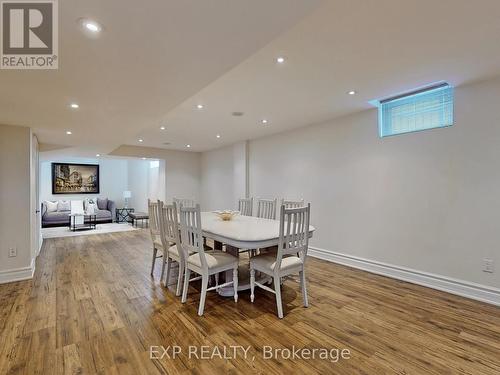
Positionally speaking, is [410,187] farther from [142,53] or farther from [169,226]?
[142,53]

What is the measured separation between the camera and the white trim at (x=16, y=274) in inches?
131

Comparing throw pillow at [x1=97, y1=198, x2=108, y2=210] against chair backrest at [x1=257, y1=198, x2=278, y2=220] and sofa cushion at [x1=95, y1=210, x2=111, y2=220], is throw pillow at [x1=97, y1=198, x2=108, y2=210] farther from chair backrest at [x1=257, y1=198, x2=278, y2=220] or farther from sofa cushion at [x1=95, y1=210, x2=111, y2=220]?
chair backrest at [x1=257, y1=198, x2=278, y2=220]

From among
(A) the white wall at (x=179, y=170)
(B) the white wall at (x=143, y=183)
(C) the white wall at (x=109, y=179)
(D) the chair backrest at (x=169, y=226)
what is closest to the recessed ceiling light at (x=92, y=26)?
(D) the chair backrest at (x=169, y=226)

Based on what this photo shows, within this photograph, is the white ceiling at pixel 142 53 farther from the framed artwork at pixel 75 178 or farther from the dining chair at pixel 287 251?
the framed artwork at pixel 75 178

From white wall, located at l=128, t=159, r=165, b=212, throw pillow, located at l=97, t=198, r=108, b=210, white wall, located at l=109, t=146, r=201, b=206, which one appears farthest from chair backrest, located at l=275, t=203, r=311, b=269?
throw pillow, located at l=97, t=198, r=108, b=210

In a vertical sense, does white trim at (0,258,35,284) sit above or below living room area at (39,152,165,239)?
below

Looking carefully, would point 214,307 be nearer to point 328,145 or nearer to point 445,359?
point 445,359

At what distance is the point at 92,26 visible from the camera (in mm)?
1348

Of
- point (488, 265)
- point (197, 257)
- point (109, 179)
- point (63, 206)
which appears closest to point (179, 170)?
point (109, 179)

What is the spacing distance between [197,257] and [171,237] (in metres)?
0.51

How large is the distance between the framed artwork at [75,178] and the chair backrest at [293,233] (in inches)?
381

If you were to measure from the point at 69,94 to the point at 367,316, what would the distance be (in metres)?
3.51

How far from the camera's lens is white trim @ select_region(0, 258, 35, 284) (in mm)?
3329

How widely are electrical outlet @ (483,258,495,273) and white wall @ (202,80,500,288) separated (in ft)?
0.12
